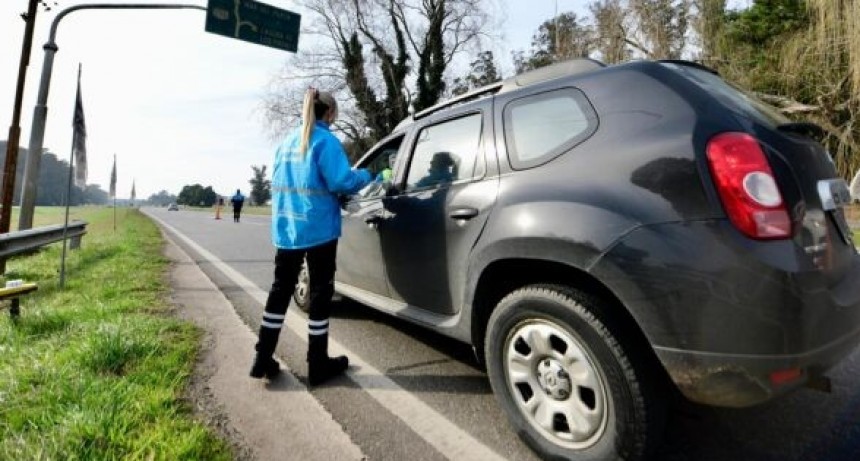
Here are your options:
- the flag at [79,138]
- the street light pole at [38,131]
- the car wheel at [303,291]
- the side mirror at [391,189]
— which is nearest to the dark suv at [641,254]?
the side mirror at [391,189]

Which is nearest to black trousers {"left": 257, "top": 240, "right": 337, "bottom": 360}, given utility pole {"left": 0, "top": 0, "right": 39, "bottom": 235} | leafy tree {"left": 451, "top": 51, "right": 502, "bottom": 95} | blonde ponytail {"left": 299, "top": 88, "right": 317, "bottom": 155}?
blonde ponytail {"left": 299, "top": 88, "right": 317, "bottom": 155}

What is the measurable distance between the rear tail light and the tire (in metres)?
0.58

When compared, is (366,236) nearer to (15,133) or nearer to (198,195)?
(15,133)

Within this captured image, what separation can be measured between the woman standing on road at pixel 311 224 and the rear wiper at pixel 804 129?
2.10m

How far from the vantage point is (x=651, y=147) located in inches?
72.1

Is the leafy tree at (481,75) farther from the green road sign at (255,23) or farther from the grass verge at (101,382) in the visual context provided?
the grass verge at (101,382)

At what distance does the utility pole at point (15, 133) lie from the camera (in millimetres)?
9195

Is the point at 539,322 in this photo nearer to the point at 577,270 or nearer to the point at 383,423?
the point at 577,270

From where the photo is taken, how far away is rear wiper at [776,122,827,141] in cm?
197

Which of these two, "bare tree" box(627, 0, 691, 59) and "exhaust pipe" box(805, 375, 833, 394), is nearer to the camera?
"exhaust pipe" box(805, 375, 833, 394)

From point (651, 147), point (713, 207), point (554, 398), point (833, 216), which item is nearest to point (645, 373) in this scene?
point (554, 398)

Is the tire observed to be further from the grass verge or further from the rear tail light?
the grass verge

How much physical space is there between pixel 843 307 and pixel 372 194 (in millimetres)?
2725

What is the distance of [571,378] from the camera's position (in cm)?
199
